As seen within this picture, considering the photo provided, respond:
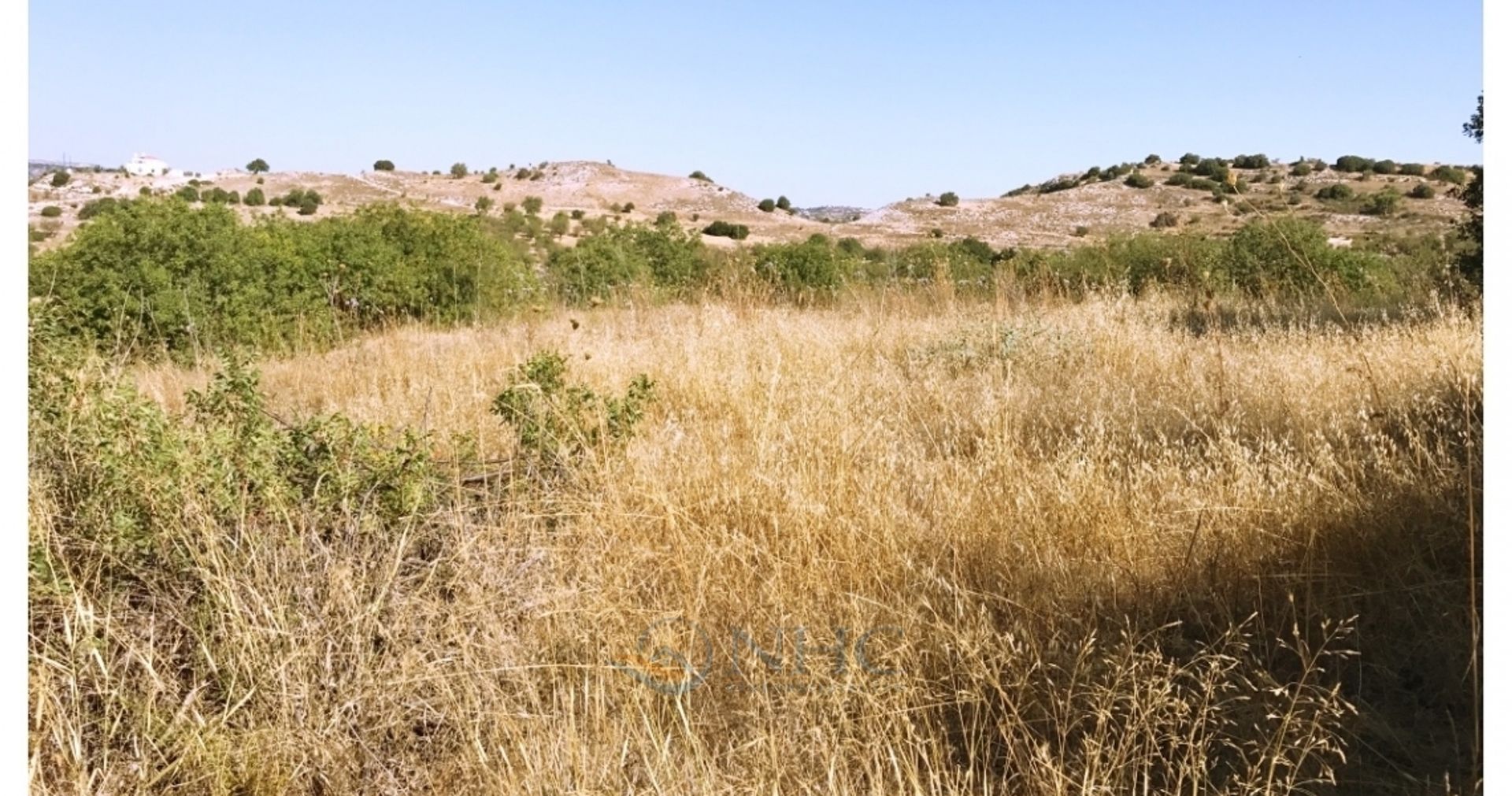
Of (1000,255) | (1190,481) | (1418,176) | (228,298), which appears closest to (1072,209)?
(1418,176)

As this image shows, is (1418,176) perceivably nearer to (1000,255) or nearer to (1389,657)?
(1000,255)

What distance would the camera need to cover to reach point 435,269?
33.0 feet

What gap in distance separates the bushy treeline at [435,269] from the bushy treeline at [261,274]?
2cm

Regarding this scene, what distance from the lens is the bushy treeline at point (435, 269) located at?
25.0ft

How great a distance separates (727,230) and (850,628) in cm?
Answer: 2769

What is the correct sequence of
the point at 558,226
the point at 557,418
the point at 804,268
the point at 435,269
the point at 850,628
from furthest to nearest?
the point at 558,226 < the point at 804,268 < the point at 435,269 < the point at 557,418 < the point at 850,628

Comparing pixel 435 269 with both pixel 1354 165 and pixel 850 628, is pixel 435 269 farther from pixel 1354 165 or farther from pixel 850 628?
pixel 1354 165

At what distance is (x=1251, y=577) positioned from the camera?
2439 mm

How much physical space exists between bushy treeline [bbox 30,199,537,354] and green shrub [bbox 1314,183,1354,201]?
16845mm

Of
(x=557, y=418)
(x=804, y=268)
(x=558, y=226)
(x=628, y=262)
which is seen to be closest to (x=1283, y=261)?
(x=804, y=268)

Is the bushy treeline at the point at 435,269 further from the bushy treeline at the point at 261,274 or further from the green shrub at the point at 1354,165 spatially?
the green shrub at the point at 1354,165

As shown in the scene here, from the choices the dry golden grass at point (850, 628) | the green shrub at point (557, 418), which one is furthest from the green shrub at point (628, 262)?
the dry golden grass at point (850, 628)

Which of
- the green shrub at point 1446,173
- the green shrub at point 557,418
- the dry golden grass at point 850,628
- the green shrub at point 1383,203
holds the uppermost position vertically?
the green shrub at point 1446,173

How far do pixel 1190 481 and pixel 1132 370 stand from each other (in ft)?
7.66
